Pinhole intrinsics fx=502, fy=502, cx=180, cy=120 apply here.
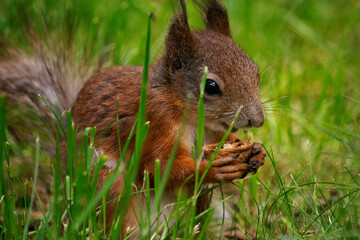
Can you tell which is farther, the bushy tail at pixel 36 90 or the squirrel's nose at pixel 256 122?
the bushy tail at pixel 36 90

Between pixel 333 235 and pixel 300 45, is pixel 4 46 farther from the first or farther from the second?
pixel 300 45

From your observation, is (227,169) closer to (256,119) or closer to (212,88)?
(256,119)

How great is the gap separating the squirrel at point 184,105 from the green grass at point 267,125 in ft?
0.39

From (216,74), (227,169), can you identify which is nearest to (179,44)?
(216,74)

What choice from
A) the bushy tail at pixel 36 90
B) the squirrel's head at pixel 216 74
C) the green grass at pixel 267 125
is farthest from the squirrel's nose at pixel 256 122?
the bushy tail at pixel 36 90

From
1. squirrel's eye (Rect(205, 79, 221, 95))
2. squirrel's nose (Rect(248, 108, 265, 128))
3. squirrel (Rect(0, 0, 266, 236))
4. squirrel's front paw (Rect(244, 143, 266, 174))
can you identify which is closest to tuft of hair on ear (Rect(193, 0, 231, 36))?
squirrel (Rect(0, 0, 266, 236))

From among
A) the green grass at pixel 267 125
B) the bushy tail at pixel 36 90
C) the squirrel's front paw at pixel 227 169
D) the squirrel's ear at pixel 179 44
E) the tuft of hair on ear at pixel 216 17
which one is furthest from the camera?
the bushy tail at pixel 36 90

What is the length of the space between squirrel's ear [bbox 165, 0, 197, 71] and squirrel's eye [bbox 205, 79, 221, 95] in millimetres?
145

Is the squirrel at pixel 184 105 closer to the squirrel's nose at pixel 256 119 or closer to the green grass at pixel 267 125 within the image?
the squirrel's nose at pixel 256 119

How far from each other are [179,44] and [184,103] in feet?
0.79

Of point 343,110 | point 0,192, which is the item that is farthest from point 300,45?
point 0,192

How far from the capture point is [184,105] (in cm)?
196

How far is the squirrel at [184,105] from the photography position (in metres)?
1.89

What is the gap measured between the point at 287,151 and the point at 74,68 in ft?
4.01
